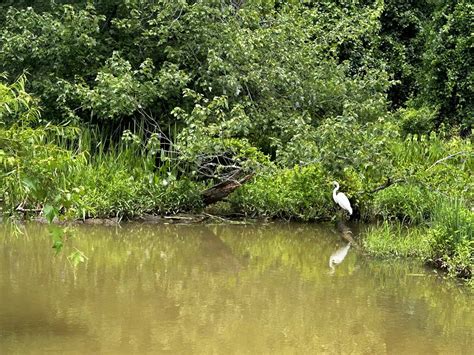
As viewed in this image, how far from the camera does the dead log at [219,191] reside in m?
11.1

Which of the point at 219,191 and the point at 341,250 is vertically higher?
the point at 219,191

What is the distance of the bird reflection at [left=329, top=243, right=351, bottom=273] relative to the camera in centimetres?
902

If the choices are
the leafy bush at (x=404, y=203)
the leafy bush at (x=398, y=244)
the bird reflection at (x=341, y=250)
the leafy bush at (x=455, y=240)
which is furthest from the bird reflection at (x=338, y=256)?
the leafy bush at (x=404, y=203)

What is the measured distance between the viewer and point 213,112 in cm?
1190

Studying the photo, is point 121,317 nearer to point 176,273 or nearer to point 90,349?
point 90,349

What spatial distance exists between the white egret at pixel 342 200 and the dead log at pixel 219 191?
123 centimetres

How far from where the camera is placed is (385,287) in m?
7.97

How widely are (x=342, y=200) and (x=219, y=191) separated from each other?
176 cm

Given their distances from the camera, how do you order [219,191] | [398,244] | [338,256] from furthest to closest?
[219,191] → [338,256] → [398,244]

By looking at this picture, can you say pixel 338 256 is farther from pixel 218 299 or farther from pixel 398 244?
pixel 218 299

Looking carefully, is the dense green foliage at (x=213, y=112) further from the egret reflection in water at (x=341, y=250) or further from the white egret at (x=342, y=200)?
the egret reflection in water at (x=341, y=250)

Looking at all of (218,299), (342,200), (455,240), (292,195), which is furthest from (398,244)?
(218,299)

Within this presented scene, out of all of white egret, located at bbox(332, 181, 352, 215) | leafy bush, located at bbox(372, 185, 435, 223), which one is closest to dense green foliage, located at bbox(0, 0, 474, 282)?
leafy bush, located at bbox(372, 185, 435, 223)

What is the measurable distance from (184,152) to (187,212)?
1.06 meters
